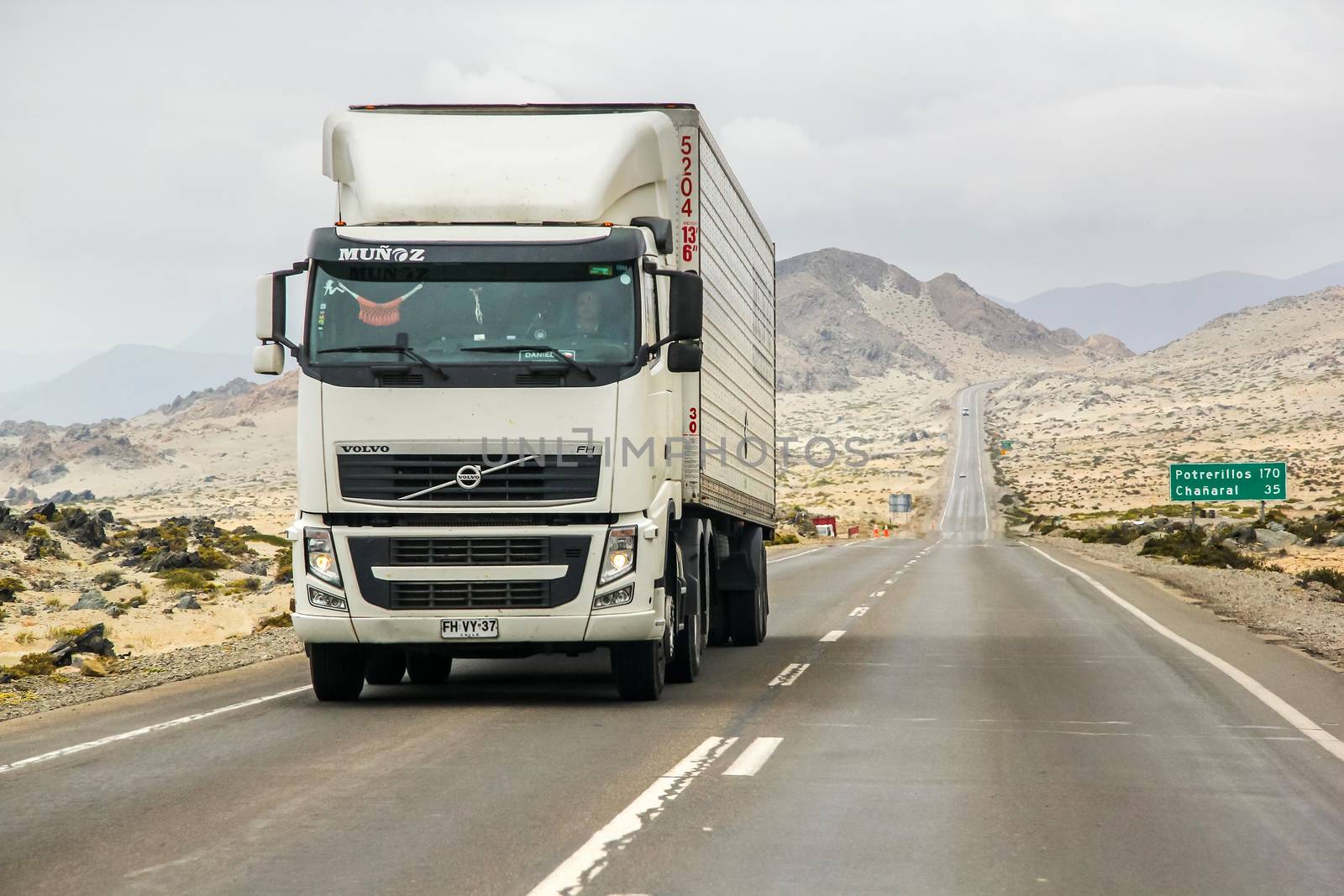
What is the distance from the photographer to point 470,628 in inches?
454

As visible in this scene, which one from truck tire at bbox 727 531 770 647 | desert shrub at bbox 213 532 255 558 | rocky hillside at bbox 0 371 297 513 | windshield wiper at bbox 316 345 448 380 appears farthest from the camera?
rocky hillside at bbox 0 371 297 513

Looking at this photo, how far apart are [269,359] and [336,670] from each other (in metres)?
2.69

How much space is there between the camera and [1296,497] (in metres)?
85.5

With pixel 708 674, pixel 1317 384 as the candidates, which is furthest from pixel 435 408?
pixel 1317 384

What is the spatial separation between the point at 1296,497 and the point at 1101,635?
71.9 m

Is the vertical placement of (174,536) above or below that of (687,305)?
below

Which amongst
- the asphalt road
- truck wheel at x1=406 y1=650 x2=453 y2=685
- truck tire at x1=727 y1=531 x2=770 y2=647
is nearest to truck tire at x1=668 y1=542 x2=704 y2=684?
the asphalt road

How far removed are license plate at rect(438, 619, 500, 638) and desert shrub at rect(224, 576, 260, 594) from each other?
19.4m

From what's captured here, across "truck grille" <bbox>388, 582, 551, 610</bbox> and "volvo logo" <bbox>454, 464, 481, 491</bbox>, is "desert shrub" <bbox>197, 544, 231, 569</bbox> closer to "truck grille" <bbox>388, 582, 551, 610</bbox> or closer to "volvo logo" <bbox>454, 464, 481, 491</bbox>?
"truck grille" <bbox>388, 582, 551, 610</bbox>

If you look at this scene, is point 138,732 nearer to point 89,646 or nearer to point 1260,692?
point 89,646

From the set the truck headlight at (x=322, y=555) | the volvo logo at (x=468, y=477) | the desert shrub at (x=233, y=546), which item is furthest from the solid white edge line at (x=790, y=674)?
the desert shrub at (x=233, y=546)

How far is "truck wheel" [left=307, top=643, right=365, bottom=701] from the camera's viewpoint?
1238 centimetres

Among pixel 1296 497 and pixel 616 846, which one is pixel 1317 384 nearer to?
pixel 1296 497

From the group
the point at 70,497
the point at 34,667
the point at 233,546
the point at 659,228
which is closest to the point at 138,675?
the point at 34,667
